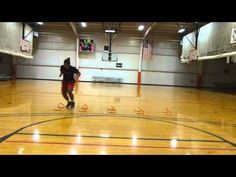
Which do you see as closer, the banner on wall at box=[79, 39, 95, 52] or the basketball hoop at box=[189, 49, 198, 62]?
the basketball hoop at box=[189, 49, 198, 62]

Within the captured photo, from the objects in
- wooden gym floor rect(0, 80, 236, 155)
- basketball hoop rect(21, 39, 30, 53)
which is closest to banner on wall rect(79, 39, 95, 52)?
basketball hoop rect(21, 39, 30, 53)

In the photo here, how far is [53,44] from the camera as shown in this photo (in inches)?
1070

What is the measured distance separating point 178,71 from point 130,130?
22.9 m

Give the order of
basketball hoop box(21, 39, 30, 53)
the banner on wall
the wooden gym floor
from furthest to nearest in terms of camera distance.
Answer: the banner on wall
basketball hoop box(21, 39, 30, 53)
the wooden gym floor

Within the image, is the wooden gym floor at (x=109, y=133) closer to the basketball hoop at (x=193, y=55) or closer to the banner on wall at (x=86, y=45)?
the basketball hoop at (x=193, y=55)

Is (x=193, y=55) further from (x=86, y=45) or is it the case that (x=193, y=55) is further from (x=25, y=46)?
(x=25, y=46)

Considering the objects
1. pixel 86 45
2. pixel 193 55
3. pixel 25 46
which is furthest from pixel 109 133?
pixel 86 45

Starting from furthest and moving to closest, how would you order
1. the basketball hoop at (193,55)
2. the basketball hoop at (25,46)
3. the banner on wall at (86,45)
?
the banner on wall at (86,45) < the basketball hoop at (25,46) < the basketball hoop at (193,55)

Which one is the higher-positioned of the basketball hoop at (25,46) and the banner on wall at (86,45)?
the banner on wall at (86,45)

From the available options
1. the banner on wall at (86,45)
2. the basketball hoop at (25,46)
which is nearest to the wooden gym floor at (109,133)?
the basketball hoop at (25,46)

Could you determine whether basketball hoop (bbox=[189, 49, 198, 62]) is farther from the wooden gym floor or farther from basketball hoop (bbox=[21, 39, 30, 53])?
the wooden gym floor

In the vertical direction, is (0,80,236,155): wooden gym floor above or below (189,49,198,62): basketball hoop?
below
